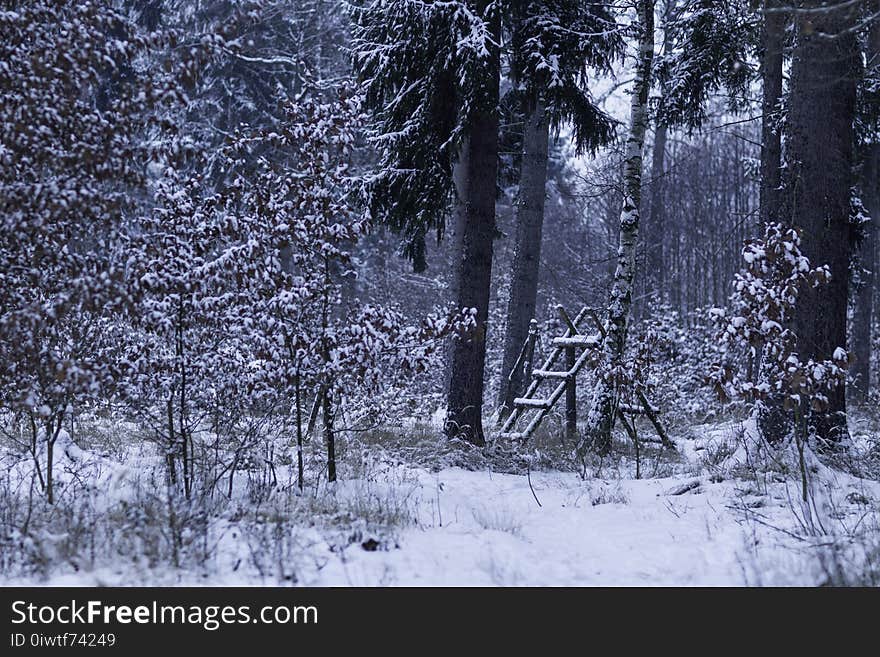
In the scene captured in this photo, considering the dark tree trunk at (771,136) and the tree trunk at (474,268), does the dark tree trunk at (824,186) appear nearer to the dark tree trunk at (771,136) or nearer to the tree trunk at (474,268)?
the dark tree trunk at (771,136)

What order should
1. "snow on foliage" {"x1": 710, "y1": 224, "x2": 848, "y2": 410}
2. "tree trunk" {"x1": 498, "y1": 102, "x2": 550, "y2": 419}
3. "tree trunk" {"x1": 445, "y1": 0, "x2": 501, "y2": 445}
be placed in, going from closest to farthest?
1. "snow on foliage" {"x1": 710, "y1": 224, "x2": 848, "y2": 410}
2. "tree trunk" {"x1": 445, "y1": 0, "x2": 501, "y2": 445}
3. "tree trunk" {"x1": 498, "y1": 102, "x2": 550, "y2": 419}

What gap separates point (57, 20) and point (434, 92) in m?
5.60

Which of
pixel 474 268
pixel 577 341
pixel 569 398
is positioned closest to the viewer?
pixel 474 268

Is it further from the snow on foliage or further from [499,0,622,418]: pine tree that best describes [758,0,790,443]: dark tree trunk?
the snow on foliage

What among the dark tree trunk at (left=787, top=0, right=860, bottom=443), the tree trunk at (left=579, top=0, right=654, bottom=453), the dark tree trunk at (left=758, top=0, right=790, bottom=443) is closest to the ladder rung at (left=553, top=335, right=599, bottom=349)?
the tree trunk at (left=579, top=0, right=654, bottom=453)

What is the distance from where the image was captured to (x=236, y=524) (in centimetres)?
587

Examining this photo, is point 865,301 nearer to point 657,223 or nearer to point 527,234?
point 657,223

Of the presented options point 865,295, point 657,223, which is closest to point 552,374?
point 865,295

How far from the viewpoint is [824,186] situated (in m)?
8.40

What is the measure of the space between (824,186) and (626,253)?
254 cm

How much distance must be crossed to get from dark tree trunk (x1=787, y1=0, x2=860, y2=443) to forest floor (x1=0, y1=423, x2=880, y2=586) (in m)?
1.43

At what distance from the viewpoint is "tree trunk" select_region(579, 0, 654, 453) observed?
32.6 feet

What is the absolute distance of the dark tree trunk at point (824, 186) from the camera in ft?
27.2

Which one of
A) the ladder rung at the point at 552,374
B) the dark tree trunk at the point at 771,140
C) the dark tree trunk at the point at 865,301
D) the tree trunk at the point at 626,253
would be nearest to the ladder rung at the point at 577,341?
the ladder rung at the point at 552,374
